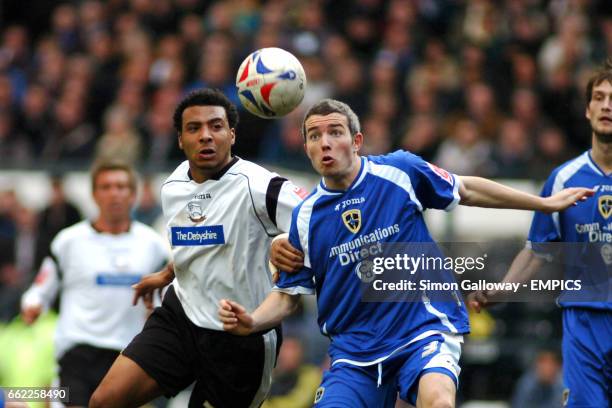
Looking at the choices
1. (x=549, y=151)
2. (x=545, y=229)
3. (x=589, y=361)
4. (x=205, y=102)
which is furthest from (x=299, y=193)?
(x=549, y=151)

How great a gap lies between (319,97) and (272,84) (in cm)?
764

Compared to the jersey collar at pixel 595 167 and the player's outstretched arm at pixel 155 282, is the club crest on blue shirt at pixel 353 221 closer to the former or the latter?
the player's outstretched arm at pixel 155 282

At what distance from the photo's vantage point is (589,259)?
28.3 ft

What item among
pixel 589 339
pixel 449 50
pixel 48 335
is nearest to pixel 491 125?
pixel 449 50

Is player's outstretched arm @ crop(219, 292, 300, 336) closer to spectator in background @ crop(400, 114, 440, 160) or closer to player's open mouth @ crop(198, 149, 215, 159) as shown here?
player's open mouth @ crop(198, 149, 215, 159)

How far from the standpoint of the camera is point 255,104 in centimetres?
855

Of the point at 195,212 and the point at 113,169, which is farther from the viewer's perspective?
the point at 113,169

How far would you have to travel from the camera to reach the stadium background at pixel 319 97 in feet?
46.3

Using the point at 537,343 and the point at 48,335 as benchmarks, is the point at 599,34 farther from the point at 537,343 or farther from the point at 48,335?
the point at 48,335

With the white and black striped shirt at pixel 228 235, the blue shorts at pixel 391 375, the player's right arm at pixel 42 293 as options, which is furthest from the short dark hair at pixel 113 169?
the blue shorts at pixel 391 375

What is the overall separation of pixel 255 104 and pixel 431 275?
69.1 inches

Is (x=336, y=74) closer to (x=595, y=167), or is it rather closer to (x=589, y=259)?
(x=595, y=167)

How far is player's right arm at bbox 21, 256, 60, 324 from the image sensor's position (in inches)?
396

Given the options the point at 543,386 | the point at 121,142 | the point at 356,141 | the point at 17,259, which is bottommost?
the point at 543,386
